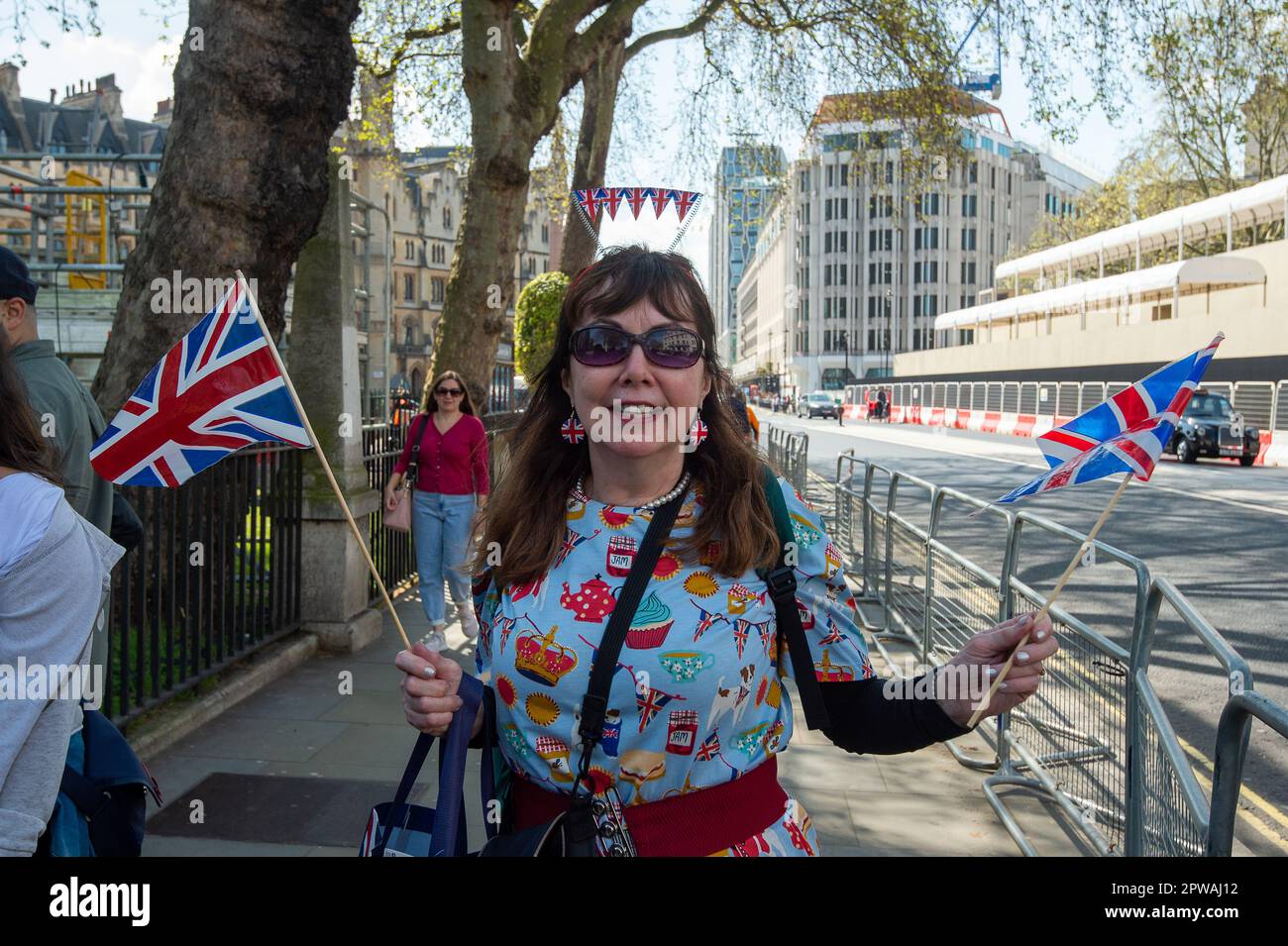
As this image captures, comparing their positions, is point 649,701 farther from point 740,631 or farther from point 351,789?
point 351,789

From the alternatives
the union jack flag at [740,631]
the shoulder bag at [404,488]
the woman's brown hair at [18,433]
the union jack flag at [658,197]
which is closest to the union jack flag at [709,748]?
the union jack flag at [740,631]

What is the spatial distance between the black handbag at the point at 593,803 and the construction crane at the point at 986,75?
16.2 metres

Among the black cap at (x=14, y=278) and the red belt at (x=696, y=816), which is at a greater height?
the black cap at (x=14, y=278)

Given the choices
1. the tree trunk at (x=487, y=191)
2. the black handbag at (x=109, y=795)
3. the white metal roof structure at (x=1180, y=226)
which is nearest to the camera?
the black handbag at (x=109, y=795)

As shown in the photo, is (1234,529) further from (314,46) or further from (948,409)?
(948,409)

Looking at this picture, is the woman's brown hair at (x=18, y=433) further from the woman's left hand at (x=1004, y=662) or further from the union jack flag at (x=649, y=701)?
the woman's left hand at (x=1004, y=662)

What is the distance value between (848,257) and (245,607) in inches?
4480

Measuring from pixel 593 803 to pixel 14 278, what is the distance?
2526mm

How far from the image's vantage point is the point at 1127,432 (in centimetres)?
245

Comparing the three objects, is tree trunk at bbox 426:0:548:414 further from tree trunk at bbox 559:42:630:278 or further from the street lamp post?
the street lamp post

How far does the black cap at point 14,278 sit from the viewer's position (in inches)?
128

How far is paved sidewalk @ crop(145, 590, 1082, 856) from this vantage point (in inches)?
181

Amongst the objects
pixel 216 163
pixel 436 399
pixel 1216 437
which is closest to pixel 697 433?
pixel 216 163

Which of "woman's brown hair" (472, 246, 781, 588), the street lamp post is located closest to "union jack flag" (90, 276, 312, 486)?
"woman's brown hair" (472, 246, 781, 588)
